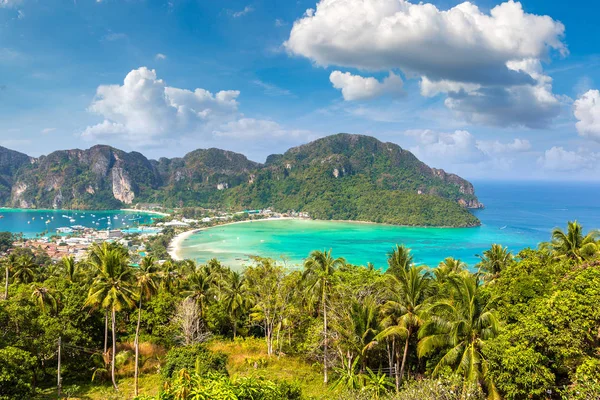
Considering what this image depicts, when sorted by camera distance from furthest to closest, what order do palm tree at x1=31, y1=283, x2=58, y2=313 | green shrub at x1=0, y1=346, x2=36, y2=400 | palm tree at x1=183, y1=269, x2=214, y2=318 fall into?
palm tree at x1=183, y1=269, x2=214, y2=318 → palm tree at x1=31, y1=283, x2=58, y2=313 → green shrub at x1=0, y1=346, x2=36, y2=400

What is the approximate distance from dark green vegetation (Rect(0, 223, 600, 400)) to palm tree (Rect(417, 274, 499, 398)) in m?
0.05

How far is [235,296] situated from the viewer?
2672 cm

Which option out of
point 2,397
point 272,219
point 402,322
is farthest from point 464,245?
point 2,397

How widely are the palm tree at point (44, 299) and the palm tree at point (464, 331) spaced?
20.7 m

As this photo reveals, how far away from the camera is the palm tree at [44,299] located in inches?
772

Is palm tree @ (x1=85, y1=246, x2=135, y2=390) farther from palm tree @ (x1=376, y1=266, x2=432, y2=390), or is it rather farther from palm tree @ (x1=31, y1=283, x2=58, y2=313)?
palm tree @ (x1=376, y1=266, x2=432, y2=390)

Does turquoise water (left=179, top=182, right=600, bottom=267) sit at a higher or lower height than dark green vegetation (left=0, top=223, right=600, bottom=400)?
lower

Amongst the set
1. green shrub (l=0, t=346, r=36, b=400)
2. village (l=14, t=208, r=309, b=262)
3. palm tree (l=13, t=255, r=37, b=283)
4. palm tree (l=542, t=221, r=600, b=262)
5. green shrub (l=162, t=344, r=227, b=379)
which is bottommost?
village (l=14, t=208, r=309, b=262)

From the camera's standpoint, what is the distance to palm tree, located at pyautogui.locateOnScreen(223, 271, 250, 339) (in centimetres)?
2667

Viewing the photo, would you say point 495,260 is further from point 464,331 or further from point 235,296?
point 235,296

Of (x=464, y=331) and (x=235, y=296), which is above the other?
(x=464, y=331)

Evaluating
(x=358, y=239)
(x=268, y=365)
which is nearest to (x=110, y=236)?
(x=358, y=239)

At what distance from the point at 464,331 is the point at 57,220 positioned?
18904 centimetres

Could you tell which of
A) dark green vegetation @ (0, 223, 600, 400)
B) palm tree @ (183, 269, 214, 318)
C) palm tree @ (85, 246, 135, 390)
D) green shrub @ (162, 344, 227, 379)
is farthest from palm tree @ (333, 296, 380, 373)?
palm tree @ (183, 269, 214, 318)
